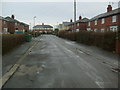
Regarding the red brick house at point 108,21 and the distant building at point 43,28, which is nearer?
the red brick house at point 108,21

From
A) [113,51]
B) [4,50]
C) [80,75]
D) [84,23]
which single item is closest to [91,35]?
[113,51]

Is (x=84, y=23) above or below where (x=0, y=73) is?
above

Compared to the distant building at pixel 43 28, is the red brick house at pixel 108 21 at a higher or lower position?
lower

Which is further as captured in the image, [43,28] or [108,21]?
[43,28]

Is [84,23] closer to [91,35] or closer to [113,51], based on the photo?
[91,35]

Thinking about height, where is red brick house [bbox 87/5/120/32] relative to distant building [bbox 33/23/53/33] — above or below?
below

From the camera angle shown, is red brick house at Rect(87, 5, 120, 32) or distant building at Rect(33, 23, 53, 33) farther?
distant building at Rect(33, 23, 53, 33)

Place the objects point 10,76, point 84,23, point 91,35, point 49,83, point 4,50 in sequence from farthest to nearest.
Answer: point 84,23 → point 91,35 → point 4,50 → point 10,76 → point 49,83

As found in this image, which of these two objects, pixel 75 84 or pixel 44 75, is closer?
pixel 75 84

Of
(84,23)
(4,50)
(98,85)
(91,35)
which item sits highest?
(84,23)

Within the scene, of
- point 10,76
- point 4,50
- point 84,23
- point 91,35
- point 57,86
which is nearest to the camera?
point 57,86

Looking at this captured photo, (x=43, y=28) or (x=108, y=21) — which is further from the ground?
(x=43, y=28)

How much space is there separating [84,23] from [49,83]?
55920mm

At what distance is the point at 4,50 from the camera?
40.4 ft
